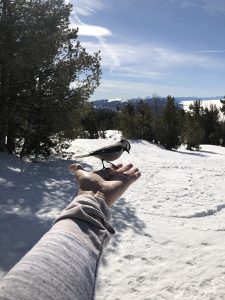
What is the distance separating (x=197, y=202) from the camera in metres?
9.90

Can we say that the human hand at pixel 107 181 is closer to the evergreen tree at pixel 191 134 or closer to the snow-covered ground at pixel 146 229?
the snow-covered ground at pixel 146 229

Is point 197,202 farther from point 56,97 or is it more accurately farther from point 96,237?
point 96,237

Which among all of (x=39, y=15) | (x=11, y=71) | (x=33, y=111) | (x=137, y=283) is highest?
(x=39, y=15)

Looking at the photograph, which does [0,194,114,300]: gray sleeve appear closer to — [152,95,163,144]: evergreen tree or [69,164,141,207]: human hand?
[69,164,141,207]: human hand

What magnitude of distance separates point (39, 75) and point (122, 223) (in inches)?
292

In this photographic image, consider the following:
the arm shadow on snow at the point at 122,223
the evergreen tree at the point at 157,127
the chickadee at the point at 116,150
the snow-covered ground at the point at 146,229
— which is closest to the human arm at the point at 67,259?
the snow-covered ground at the point at 146,229

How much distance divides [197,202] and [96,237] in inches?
346

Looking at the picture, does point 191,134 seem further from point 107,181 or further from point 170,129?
point 107,181

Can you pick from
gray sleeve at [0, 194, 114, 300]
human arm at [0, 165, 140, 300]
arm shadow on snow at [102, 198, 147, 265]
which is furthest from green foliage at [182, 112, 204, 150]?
gray sleeve at [0, 194, 114, 300]

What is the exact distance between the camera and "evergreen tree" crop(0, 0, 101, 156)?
12.2 meters

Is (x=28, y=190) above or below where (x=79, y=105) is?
below

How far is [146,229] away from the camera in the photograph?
745cm

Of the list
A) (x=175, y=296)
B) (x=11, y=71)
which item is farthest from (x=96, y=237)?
(x=11, y=71)

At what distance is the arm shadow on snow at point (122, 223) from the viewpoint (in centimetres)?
659
